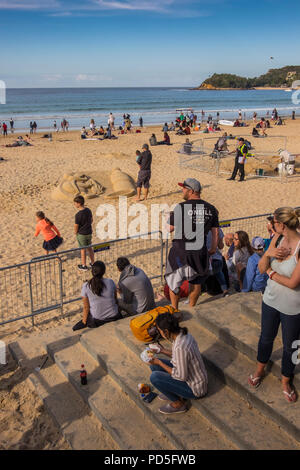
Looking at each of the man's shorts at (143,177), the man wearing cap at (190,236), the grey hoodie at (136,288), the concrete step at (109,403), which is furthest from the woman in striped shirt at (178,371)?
the man's shorts at (143,177)

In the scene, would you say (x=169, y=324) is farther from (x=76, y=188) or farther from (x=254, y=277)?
(x=76, y=188)

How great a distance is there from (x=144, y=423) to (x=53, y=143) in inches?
1123

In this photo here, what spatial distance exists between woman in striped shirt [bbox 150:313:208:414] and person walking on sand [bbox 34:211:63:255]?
5.23 m

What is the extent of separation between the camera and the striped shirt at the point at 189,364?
13.6ft

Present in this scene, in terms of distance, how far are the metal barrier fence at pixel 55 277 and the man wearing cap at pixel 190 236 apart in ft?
5.73

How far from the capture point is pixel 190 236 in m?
5.66

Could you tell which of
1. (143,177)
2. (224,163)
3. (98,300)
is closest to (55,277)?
(98,300)

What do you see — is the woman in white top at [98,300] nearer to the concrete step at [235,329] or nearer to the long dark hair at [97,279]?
the long dark hair at [97,279]

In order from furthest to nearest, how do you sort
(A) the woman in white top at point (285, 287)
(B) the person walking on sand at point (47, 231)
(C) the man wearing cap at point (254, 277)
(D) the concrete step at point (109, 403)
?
(B) the person walking on sand at point (47, 231)
(C) the man wearing cap at point (254, 277)
(D) the concrete step at point (109, 403)
(A) the woman in white top at point (285, 287)

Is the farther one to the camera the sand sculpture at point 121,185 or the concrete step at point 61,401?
the sand sculpture at point 121,185

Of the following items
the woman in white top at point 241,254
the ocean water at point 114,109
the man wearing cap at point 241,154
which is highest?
the ocean water at point 114,109

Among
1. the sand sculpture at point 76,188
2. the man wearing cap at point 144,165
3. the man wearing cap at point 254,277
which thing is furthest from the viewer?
the sand sculpture at point 76,188

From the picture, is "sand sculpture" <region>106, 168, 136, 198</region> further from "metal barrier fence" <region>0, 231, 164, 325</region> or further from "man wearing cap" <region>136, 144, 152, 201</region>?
"metal barrier fence" <region>0, 231, 164, 325</region>

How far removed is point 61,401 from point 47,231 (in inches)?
186
